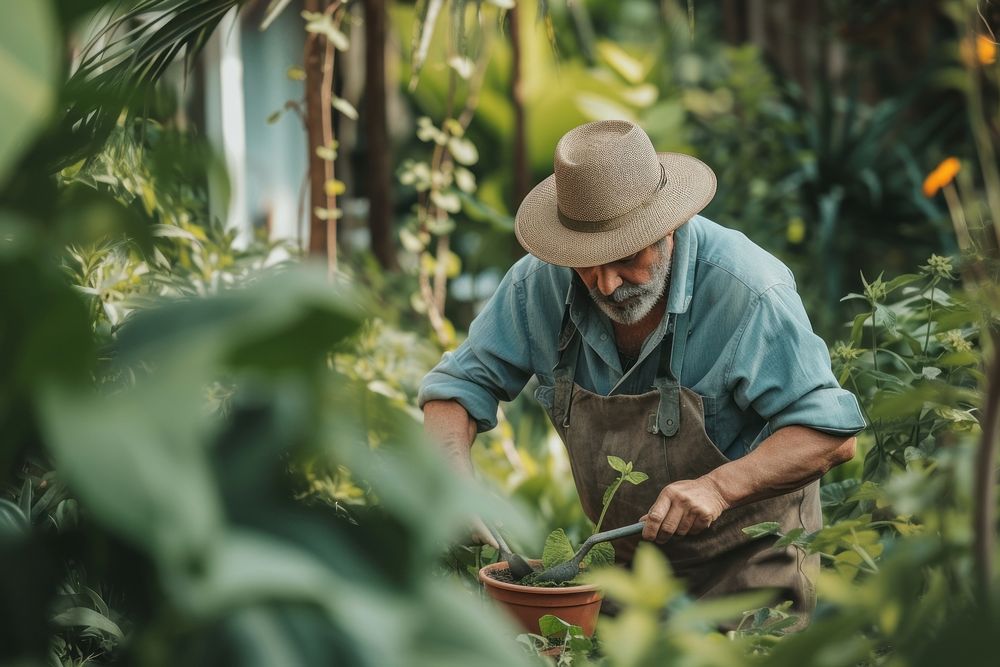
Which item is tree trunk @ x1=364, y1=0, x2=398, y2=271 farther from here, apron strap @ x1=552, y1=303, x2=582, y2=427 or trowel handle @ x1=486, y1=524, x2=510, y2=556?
trowel handle @ x1=486, y1=524, x2=510, y2=556

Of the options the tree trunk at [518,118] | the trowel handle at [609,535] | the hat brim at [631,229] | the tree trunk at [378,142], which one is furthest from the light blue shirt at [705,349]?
the tree trunk at [378,142]

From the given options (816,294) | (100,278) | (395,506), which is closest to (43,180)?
(395,506)

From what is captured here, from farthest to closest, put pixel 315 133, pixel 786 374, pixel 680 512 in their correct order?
pixel 315 133 < pixel 786 374 < pixel 680 512

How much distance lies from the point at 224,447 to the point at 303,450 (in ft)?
0.21

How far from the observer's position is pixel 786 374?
2.28 meters

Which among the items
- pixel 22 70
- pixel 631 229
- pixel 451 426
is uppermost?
pixel 22 70

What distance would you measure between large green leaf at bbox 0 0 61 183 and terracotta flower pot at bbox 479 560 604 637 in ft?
4.06

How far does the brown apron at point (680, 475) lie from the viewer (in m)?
2.42

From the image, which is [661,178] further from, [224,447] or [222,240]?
[224,447]

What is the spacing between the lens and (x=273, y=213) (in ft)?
19.1

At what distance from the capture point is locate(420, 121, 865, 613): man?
2.24 m

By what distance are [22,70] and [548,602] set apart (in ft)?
4.16

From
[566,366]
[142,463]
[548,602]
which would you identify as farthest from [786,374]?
[142,463]

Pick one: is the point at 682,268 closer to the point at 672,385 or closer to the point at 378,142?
the point at 672,385
